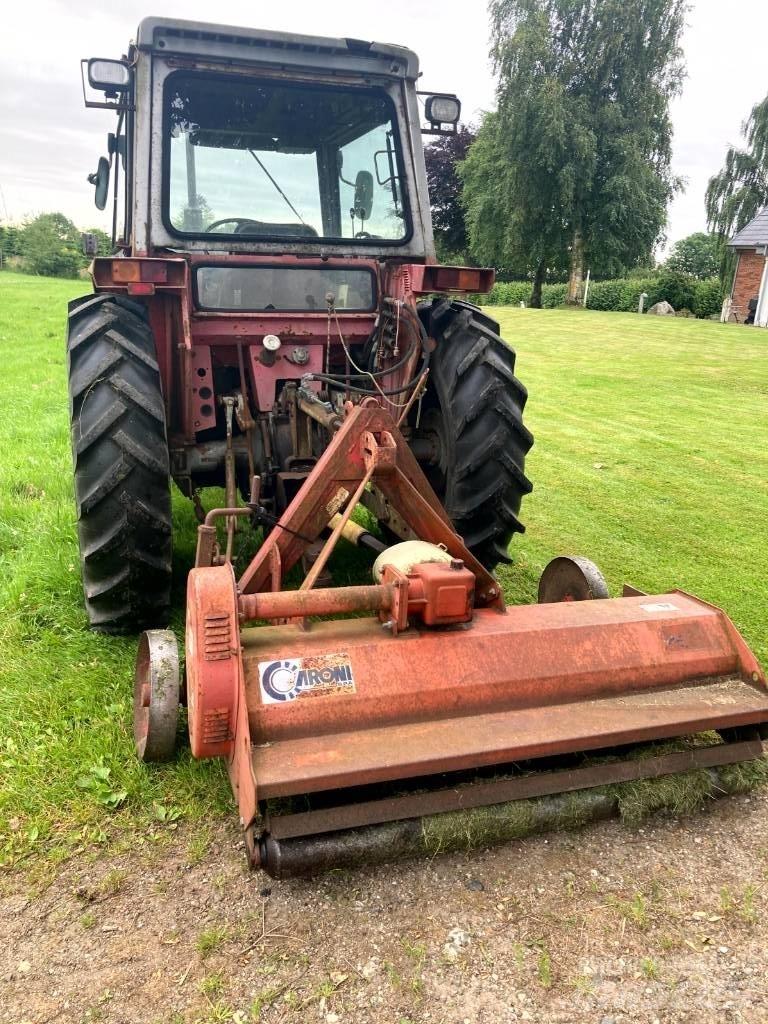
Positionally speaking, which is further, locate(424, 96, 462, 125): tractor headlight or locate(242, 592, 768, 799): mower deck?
locate(424, 96, 462, 125): tractor headlight

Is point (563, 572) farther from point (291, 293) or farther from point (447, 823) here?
point (291, 293)

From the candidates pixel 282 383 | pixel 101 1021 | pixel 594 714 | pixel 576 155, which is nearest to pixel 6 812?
pixel 101 1021

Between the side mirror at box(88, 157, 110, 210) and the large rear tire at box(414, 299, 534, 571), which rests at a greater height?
the side mirror at box(88, 157, 110, 210)

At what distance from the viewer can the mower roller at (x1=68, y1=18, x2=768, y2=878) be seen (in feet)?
7.27

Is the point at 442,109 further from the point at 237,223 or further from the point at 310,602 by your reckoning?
the point at 310,602

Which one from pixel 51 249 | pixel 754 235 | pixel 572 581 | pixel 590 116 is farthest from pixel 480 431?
pixel 51 249

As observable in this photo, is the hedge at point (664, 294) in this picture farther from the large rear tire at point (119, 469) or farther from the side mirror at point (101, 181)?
the large rear tire at point (119, 469)

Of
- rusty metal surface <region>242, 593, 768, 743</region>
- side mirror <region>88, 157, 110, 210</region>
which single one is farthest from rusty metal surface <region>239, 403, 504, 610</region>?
side mirror <region>88, 157, 110, 210</region>

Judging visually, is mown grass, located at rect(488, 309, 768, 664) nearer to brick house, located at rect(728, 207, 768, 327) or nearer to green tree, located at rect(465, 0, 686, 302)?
brick house, located at rect(728, 207, 768, 327)

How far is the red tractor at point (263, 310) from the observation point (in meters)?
3.09

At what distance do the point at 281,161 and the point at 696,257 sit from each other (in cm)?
5223

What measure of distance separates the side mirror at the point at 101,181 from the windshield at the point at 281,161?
45.1 inches

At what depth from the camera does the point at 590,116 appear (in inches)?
1082

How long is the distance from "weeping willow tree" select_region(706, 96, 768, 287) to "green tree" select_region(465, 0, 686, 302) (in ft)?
11.3
